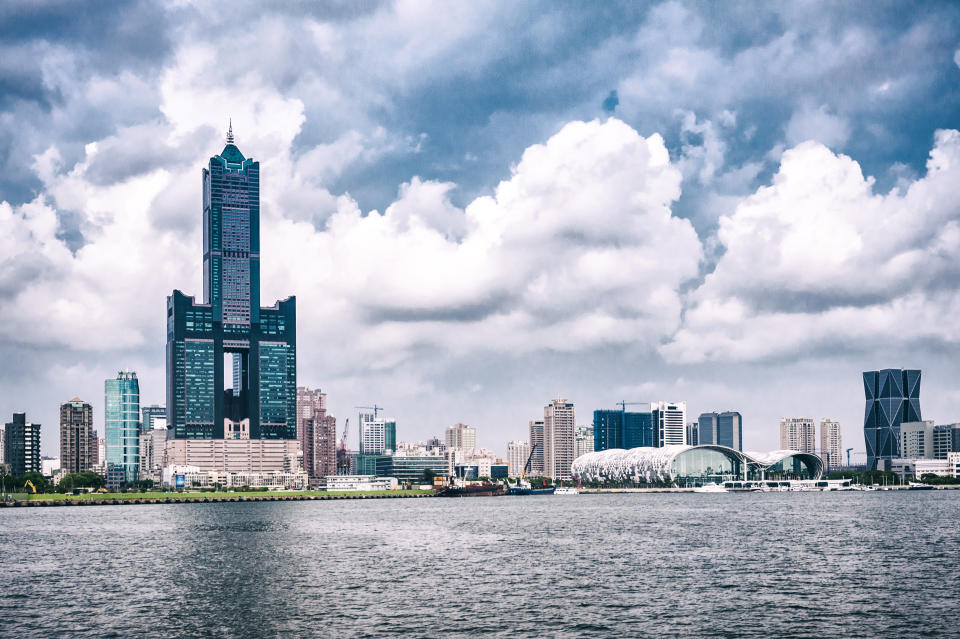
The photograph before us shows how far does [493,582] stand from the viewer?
254 ft

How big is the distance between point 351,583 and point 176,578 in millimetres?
15868

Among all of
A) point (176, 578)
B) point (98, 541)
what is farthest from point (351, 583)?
point (98, 541)

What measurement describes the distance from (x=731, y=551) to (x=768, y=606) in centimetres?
3516

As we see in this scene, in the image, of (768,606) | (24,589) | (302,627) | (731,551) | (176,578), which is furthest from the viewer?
(731,551)

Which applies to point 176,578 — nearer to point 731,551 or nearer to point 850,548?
point 731,551

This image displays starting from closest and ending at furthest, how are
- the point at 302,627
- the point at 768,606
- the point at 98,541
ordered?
the point at 302,627 < the point at 768,606 < the point at 98,541

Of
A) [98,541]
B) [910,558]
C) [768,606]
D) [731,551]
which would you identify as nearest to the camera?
[768,606]

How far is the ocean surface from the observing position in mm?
59062

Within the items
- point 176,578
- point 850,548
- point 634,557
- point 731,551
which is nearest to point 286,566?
point 176,578

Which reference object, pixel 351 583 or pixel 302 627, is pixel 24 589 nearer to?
pixel 351 583

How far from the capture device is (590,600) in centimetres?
6762

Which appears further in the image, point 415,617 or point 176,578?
point 176,578

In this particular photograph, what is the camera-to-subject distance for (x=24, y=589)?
76375 mm

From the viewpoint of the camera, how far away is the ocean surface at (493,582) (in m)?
59.1
